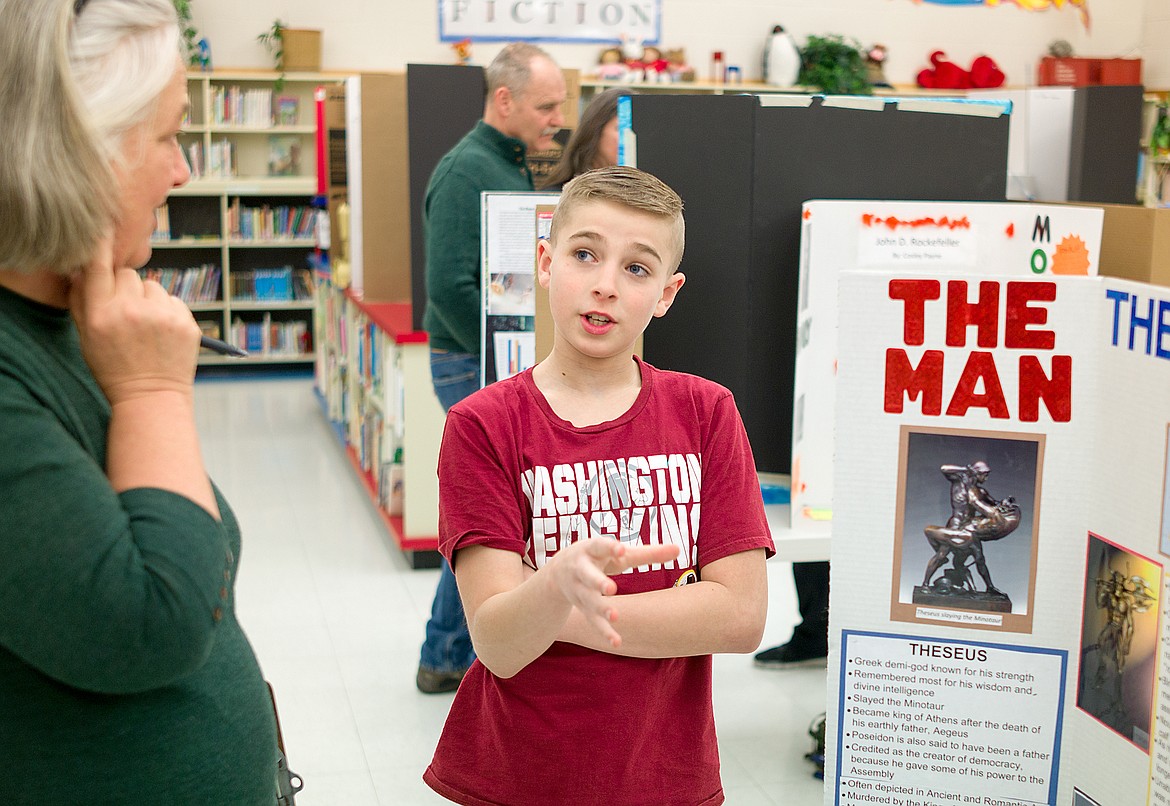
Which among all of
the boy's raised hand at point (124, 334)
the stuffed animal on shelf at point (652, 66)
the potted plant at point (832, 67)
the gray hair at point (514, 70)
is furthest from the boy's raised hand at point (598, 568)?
the potted plant at point (832, 67)

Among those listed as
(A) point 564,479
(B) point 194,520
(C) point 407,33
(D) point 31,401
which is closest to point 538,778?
(A) point 564,479

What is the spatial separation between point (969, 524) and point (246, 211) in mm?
7636

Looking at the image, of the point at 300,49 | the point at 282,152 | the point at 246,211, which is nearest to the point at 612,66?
the point at 300,49

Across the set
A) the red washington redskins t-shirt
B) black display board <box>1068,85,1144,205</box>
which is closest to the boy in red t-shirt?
the red washington redskins t-shirt

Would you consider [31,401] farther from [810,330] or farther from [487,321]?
[487,321]

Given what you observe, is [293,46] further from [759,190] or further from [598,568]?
[598,568]

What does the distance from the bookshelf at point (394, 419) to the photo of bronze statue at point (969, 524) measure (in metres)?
2.42

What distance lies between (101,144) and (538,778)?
2.69 ft

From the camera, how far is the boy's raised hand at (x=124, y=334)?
890mm

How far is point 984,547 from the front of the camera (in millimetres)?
1592

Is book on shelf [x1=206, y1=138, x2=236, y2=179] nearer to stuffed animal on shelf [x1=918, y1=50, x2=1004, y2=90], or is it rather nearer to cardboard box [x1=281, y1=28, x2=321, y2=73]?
cardboard box [x1=281, y1=28, x2=321, y2=73]

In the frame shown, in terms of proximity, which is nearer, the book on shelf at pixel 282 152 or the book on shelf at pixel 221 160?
the book on shelf at pixel 221 160

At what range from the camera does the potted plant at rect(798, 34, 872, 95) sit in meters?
9.12

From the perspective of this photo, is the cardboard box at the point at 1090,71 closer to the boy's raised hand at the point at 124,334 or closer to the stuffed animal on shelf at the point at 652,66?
the stuffed animal on shelf at the point at 652,66
